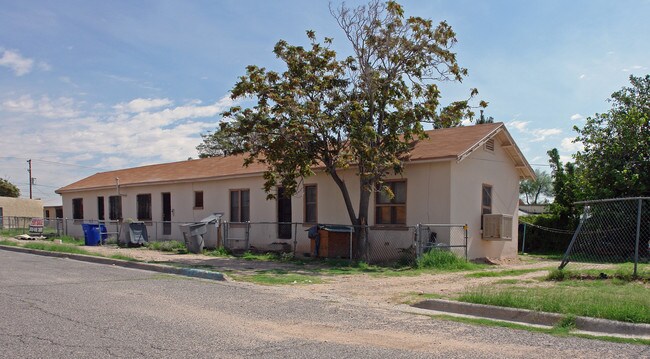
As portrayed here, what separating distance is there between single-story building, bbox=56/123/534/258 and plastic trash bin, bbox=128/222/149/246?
2.35m

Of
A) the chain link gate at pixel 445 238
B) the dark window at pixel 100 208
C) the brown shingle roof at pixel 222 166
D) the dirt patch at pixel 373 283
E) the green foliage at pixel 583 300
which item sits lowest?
the dirt patch at pixel 373 283

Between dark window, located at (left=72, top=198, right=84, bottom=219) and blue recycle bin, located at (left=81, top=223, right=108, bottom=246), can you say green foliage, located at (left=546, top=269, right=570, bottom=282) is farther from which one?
dark window, located at (left=72, top=198, right=84, bottom=219)

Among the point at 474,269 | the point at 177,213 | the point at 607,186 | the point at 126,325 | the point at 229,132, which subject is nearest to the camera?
the point at 126,325

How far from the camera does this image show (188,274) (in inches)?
560

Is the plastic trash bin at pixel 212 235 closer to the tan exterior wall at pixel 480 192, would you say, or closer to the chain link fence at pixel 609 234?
the tan exterior wall at pixel 480 192

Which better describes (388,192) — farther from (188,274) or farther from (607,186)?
(607,186)

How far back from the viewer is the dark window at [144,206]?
2916 centimetres

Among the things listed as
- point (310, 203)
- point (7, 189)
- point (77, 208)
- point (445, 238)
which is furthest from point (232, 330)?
point (7, 189)

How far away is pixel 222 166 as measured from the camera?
26703 millimetres

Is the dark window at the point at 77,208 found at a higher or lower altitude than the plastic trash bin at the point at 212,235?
higher

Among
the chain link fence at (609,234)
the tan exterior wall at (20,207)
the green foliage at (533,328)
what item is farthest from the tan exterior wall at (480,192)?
the tan exterior wall at (20,207)

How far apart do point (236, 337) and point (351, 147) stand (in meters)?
9.70

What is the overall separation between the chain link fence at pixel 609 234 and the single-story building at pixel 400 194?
10.0 feet

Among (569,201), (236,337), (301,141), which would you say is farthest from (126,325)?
(569,201)
